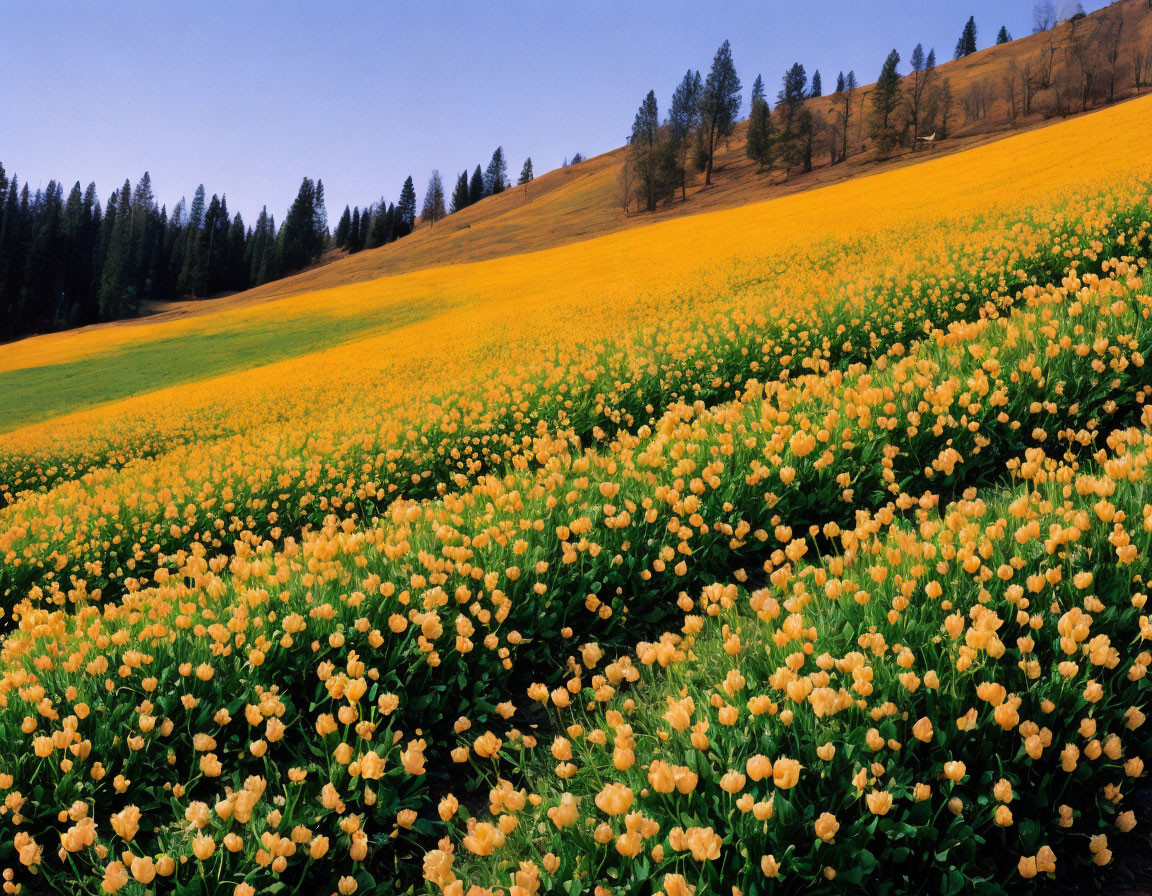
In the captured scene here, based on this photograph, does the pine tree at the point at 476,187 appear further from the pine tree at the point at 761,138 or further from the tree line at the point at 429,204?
the pine tree at the point at 761,138

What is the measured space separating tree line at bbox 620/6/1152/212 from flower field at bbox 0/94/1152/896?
6764 cm

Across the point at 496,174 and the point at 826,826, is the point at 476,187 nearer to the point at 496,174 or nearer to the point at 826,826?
the point at 496,174

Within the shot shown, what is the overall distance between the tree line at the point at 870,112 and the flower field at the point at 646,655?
67.6m

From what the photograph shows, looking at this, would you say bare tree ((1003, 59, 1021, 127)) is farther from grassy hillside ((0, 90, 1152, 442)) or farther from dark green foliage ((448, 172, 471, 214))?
dark green foliage ((448, 172, 471, 214))

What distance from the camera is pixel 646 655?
3061mm

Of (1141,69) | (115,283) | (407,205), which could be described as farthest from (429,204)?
(1141,69)

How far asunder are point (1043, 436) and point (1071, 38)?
101 metres

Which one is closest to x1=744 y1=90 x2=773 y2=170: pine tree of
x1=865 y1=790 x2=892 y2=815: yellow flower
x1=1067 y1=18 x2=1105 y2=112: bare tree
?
x1=1067 y1=18 x2=1105 y2=112: bare tree

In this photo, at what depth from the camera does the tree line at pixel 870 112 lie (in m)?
65.9

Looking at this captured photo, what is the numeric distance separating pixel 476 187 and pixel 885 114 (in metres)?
78.6

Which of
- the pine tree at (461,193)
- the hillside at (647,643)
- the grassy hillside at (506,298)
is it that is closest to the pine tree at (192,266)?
the pine tree at (461,193)

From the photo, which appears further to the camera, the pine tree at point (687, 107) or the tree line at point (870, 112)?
the pine tree at point (687, 107)

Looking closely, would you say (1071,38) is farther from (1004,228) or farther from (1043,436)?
(1043,436)

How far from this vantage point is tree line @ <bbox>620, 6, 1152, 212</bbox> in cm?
6588
